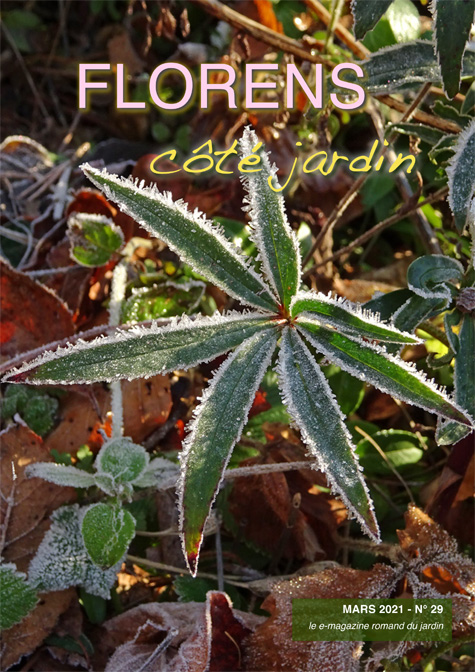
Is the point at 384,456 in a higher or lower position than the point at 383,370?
lower

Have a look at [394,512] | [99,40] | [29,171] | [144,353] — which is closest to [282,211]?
[144,353]

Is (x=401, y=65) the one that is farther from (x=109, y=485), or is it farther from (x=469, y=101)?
(x=109, y=485)

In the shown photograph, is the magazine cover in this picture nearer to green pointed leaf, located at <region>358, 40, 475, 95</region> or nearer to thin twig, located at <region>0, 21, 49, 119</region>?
green pointed leaf, located at <region>358, 40, 475, 95</region>

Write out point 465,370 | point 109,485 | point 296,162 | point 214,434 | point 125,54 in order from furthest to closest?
1. point 125,54
2. point 296,162
3. point 109,485
4. point 465,370
5. point 214,434

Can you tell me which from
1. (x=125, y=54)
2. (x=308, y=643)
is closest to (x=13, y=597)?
(x=308, y=643)

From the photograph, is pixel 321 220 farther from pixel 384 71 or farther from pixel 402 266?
pixel 384 71

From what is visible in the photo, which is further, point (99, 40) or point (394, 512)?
point (99, 40)
